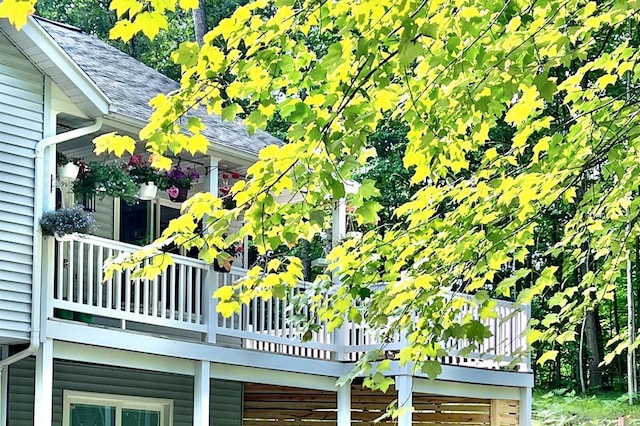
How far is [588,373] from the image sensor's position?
23062mm

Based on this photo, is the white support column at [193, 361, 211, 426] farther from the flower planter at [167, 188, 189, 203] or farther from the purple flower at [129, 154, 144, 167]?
the purple flower at [129, 154, 144, 167]

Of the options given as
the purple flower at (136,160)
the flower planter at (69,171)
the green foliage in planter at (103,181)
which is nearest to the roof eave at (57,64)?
the flower planter at (69,171)

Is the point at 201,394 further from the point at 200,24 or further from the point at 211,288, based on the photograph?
the point at 200,24

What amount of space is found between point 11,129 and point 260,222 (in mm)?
5090

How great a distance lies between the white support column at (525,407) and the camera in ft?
45.3

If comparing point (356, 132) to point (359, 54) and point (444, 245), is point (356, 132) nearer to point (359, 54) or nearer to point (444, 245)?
point (359, 54)

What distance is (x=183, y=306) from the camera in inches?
413

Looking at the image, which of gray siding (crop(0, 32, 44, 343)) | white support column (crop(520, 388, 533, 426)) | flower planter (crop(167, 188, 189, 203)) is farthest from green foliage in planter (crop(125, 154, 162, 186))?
white support column (crop(520, 388, 533, 426))

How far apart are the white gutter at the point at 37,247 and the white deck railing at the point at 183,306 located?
17 centimetres

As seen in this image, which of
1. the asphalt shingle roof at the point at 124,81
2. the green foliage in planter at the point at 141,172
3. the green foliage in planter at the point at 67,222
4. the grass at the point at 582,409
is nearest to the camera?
the green foliage in planter at the point at 67,222

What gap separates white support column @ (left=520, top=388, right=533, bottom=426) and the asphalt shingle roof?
481 centimetres

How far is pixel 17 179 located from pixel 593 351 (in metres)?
16.2

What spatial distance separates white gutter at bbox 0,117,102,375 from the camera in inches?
348

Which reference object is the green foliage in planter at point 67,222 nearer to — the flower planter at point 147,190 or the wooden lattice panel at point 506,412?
the flower planter at point 147,190
